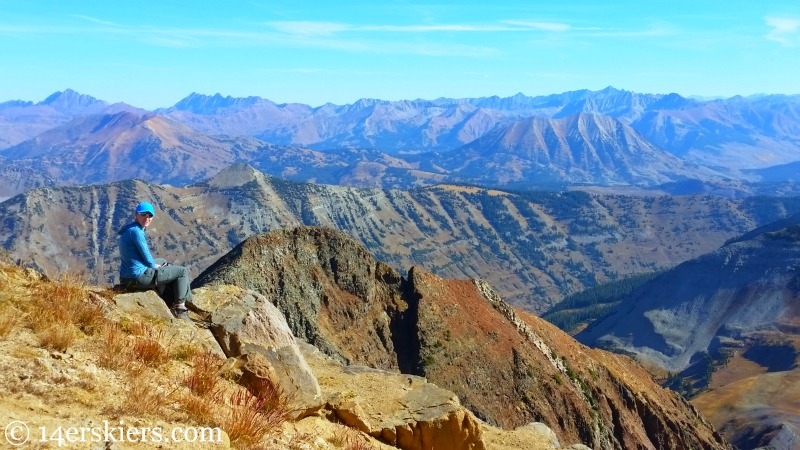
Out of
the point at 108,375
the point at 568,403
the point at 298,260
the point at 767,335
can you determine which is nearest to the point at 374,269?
the point at 298,260

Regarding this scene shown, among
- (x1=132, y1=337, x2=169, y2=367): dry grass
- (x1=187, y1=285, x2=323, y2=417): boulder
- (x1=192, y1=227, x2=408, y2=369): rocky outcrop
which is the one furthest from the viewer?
(x1=192, y1=227, x2=408, y2=369): rocky outcrop

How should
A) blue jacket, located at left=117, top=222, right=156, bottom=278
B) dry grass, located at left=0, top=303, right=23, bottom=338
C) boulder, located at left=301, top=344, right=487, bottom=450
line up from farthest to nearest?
1. blue jacket, located at left=117, top=222, right=156, bottom=278
2. boulder, located at left=301, top=344, right=487, bottom=450
3. dry grass, located at left=0, top=303, right=23, bottom=338

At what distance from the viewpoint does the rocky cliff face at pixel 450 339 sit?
192 feet

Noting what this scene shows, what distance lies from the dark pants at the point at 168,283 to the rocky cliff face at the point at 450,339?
1472 inches

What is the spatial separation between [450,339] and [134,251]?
4619 cm

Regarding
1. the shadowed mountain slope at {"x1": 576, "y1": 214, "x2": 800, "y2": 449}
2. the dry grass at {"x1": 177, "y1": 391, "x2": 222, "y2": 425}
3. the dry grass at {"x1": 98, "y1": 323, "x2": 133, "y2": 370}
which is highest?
the dry grass at {"x1": 98, "y1": 323, "x2": 133, "y2": 370}

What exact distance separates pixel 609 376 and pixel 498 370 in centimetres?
1931

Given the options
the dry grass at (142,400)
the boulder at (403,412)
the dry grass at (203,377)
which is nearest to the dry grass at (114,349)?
the dry grass at (142,400)

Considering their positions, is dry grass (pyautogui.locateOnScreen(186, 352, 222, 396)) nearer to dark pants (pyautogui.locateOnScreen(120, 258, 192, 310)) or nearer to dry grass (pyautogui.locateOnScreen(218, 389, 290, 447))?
dry grass (pyautogui.locateOnScreen(218, 389, 290, 447))

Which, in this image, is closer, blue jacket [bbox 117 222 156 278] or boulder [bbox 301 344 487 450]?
boulder [bbox 301 344 487 450]

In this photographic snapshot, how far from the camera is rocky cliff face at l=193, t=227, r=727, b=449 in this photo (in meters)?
58.5

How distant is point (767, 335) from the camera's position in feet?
590
